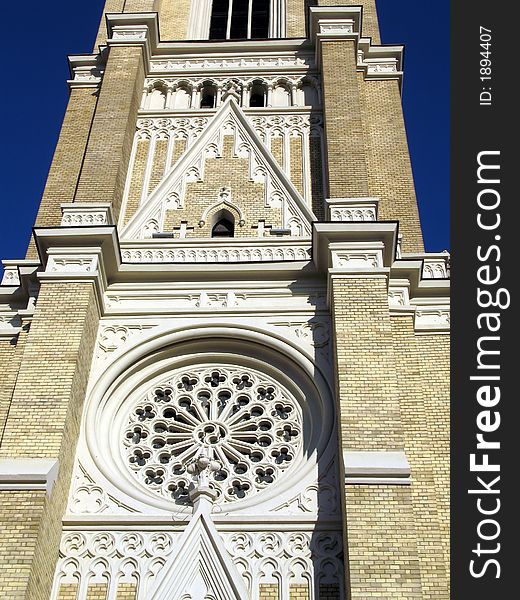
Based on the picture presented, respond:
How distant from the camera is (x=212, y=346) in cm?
1387

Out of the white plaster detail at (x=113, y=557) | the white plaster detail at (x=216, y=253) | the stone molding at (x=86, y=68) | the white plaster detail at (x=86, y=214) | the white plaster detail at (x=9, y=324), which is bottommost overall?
the white plaster detail at (x=113, y=557)

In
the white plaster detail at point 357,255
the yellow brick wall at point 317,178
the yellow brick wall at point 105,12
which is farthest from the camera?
the yellow brick wall at point 105,12

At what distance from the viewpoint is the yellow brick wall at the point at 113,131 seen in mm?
15633

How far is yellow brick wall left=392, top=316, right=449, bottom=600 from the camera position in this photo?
1096cm

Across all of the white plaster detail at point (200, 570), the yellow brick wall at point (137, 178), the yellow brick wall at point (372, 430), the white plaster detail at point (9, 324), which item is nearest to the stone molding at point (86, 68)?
the yellow brick wall at point (137, 178)

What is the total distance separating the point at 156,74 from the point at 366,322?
8757 millimetres

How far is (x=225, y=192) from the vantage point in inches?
647

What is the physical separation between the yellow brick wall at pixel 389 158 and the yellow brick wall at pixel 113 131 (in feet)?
14.1

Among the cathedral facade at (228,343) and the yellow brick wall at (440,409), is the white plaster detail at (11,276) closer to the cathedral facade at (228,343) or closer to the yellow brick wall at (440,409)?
the cathedral facade at (228,343)

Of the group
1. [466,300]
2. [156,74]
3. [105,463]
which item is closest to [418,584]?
[466,300]

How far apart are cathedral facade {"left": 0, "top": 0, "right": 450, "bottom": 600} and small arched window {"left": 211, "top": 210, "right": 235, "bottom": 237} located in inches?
1.0

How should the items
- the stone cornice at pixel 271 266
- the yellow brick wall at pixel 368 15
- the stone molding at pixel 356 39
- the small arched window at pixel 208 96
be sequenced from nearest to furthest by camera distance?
1. the stone cornice at pixel 271 266
2. the stone molding at pixel 356 39
3. the small arched window at pixel 208 96
4. the yellow brick wall at pixel 368 15

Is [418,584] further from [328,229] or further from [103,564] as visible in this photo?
[328,229]

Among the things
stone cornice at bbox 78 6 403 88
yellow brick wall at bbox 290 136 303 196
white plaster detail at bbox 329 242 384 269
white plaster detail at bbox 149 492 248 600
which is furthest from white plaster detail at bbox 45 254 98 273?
stone cornice at bbox 78 6 403 88
